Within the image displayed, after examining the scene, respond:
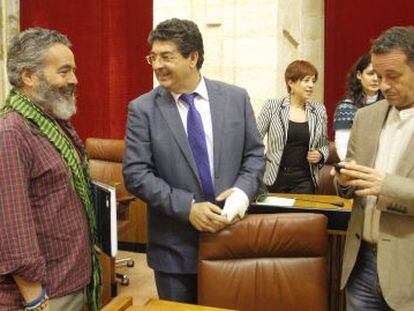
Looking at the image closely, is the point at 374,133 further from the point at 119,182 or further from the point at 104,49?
the point at 104,49

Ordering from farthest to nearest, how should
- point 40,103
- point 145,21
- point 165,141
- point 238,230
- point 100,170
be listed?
point 145,21 < point 100,170 < point 165,141 < point 238,230 < point 40,103

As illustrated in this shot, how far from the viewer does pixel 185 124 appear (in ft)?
6.66

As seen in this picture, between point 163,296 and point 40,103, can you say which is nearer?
point 40,103

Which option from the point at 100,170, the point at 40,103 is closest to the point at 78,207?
the point at 40,103

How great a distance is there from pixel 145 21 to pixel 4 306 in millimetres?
4483

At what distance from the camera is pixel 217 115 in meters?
2.05

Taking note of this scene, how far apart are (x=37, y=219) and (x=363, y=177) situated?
1.02 meters

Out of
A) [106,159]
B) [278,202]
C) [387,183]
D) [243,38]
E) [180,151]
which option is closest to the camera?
[387,183]

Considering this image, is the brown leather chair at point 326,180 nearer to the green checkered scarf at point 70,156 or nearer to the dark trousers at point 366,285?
the dark trousers at point 366,285

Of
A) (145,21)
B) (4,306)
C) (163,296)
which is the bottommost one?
(163,296)

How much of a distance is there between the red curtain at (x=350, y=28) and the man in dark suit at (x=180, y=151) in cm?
386

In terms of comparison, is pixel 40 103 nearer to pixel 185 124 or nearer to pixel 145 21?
pixel 185 124

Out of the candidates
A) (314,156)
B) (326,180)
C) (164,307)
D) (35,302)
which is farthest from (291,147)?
(35,302)

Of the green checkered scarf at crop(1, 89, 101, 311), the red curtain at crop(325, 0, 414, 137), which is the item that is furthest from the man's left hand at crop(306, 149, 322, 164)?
the red curtain at crop(325, 0, 414, 137)
